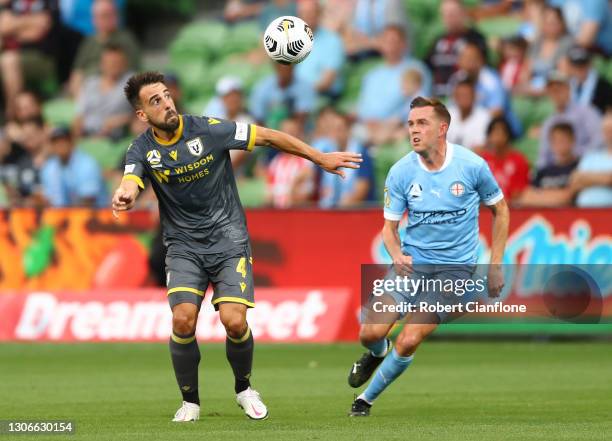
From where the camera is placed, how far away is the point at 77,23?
26.1m

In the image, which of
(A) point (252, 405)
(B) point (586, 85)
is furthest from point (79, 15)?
(A) point (252, 405)

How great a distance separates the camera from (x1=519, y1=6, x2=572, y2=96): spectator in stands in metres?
20.5

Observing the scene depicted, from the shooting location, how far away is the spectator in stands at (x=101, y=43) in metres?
24.5

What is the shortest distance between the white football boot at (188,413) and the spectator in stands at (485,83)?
1067cm

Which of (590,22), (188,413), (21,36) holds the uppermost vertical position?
(590,22)

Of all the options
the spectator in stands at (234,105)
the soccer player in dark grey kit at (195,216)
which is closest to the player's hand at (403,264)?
the soccer player in dark grey kit at (195,216)

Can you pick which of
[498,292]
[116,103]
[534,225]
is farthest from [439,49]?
[498,292]

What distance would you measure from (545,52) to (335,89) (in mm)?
3735

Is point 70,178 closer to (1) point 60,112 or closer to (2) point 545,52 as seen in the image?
(1) point 60,112

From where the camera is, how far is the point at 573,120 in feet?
63.3

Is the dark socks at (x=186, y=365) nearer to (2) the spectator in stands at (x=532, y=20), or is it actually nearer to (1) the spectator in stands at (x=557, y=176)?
(1) the spectator in stands at (x=557, y=176)

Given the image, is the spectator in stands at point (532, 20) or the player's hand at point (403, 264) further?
the spectator in stands at point (532, 20)

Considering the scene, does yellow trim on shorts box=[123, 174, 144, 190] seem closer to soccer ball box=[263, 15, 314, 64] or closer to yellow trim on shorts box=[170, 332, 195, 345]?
yellow trim on shorts box=[170, 332, 195, 345]

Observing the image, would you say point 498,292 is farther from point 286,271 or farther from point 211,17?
point 211,17
